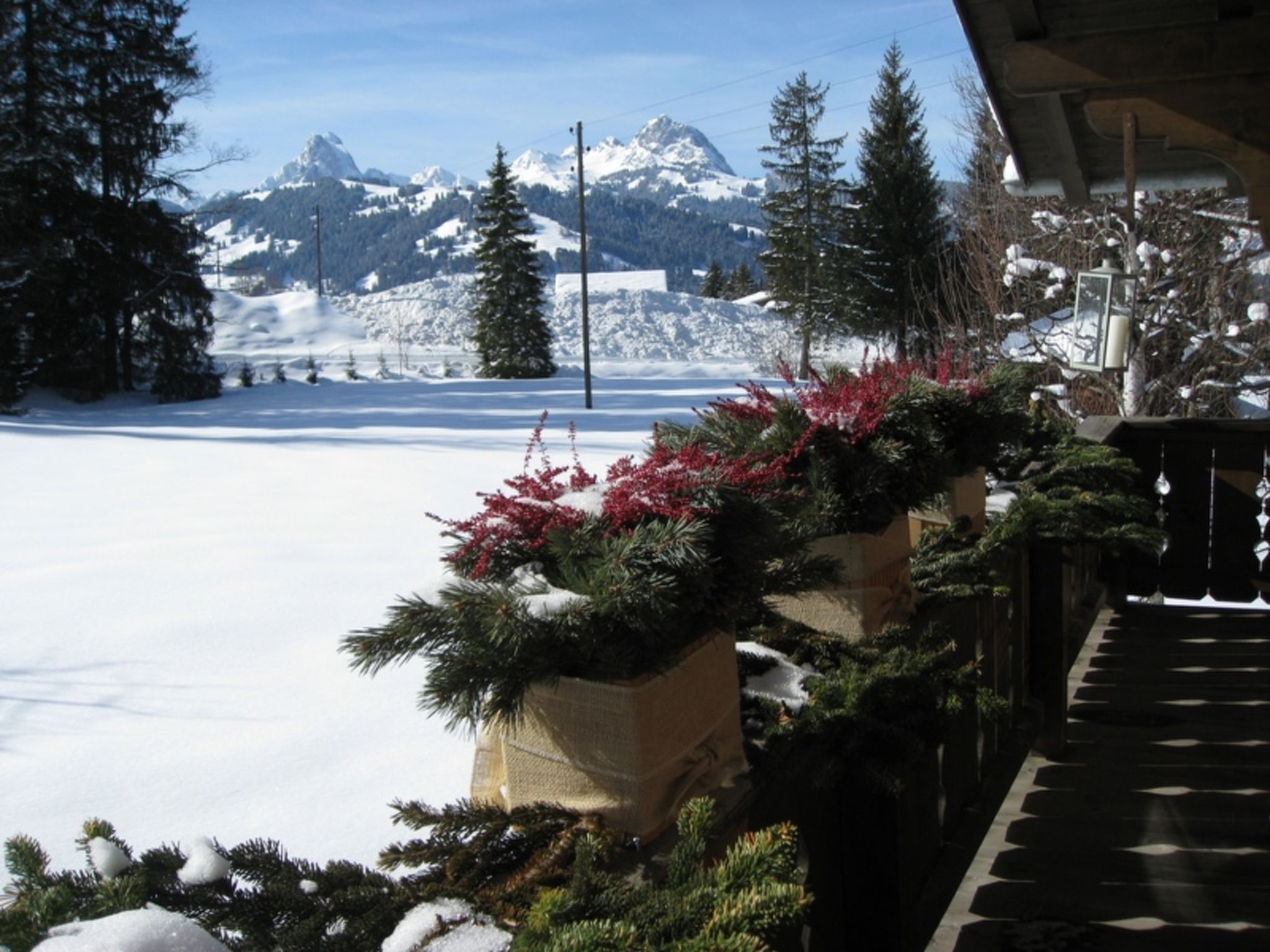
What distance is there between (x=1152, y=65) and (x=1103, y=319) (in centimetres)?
89

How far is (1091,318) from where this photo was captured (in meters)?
3.59

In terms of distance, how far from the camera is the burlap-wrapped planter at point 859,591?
6.51 feet

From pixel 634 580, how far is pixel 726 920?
418 mm

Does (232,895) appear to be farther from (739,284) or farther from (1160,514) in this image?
(739,284)

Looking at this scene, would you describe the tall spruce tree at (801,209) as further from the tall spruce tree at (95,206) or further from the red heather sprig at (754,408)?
the red heather sprig at (754,408)

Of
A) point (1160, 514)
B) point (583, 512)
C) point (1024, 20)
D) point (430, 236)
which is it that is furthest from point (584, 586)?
point (430, 236)

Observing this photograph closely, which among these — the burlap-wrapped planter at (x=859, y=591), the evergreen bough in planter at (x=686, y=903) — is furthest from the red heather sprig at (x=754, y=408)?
the evergreen bough in planter at (x=686, y=903)

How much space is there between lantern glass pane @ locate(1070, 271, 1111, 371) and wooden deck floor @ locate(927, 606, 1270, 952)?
1.30m

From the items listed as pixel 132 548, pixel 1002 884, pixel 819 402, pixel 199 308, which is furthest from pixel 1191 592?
pixel 199 308

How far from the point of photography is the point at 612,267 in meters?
122

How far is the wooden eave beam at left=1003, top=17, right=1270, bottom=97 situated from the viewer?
9.15 feet

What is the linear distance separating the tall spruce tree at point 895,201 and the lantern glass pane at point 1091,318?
73.5 ft

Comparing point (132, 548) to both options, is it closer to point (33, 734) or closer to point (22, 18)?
point (33, 734)

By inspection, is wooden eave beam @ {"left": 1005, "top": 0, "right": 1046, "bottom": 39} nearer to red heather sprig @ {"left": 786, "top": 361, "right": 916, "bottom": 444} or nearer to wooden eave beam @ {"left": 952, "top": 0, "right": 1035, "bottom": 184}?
wooden eave beam @ {"left": 952, "top": 0, "right": 1035, "bottom": 184}
